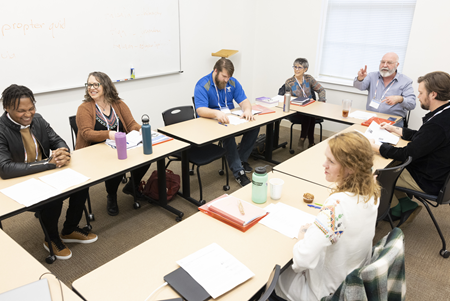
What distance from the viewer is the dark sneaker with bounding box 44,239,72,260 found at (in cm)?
251

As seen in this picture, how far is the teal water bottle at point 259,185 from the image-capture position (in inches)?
72.7

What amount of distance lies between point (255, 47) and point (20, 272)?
5264 millimetres

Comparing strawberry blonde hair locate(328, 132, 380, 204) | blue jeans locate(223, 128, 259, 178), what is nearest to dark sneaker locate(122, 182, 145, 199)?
blue jeans locate(223, 128, 259, 178)

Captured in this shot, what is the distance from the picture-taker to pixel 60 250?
2.53 meters

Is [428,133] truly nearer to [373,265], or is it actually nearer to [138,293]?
[373,265]

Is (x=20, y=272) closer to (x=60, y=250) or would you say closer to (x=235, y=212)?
(x=235, y=212)

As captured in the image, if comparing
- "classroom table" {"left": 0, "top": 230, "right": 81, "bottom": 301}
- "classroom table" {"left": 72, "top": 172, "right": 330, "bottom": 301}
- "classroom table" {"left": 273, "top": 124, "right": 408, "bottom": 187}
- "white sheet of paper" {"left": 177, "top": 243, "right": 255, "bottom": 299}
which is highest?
"classroom table" {"left": 273, "top": 124, "right": 408, "bottom": 187}

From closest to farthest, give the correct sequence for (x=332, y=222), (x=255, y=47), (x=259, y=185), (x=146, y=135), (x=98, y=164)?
1. (x=332, y=222)
2. (x=259, y=185)
3. (x=98, y=164)
4. (x=146, y=135)
5. (x=255, y=47)

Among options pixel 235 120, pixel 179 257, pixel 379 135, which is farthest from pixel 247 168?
pixel 179 257

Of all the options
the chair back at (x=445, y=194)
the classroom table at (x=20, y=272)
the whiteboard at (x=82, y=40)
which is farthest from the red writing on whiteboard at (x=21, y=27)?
the chair back at (x=445, y=194)

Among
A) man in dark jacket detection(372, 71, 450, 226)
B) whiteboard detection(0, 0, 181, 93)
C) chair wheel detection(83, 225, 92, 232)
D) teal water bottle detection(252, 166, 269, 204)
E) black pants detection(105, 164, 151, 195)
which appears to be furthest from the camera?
whiteboard detection(0, 0, 181, 93)

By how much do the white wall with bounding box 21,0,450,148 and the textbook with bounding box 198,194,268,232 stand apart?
297 cm

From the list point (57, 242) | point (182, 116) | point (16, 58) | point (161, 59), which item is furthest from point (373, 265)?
point (161, 59)

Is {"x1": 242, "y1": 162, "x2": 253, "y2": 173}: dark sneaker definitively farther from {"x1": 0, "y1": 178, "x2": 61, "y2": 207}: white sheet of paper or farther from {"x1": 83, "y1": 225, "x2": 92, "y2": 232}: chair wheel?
{"x1": 0, "y1": 178, "x2": 61, "y2": 207}: white sheet of paper
